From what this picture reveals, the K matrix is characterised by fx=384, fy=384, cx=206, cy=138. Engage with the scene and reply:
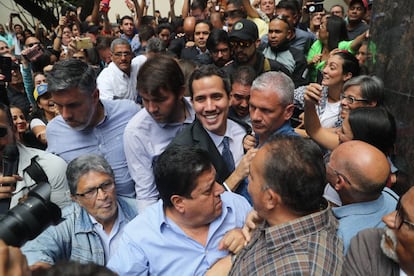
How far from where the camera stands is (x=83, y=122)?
2.63m

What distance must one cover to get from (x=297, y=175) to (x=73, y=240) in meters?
1.39

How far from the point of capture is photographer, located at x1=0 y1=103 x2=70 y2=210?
2059 mm

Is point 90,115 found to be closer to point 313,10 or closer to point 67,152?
point 67,152

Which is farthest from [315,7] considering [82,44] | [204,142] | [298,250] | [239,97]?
[298,250]

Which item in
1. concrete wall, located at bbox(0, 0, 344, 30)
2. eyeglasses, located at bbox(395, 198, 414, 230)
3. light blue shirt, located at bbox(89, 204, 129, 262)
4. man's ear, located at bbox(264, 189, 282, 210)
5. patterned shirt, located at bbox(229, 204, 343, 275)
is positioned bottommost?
concrete wall, located at bbox(0, 0, 344, 30)

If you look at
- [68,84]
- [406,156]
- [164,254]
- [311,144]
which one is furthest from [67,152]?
[406,156]

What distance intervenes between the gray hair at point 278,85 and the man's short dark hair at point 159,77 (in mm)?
534

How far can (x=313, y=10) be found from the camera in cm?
626

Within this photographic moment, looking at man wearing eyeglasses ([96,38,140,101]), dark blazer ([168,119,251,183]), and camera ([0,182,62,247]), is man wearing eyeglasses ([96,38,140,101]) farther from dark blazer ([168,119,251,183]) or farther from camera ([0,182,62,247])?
camera ([0,182,62,247])

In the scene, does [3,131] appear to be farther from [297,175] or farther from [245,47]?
[245,47]

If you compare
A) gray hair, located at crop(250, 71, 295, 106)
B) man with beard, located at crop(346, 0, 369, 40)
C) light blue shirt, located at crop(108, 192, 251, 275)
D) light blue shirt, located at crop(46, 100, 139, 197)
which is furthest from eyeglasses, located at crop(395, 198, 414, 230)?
man with beard, located at crop(346, 0, 369, 40)

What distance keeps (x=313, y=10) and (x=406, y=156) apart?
396 centimetres

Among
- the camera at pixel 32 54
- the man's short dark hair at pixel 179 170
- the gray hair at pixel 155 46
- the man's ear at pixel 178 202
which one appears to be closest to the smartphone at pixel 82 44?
the camera at pixel 32 54

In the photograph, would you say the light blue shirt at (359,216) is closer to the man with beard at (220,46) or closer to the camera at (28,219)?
the camera at (28,219)
